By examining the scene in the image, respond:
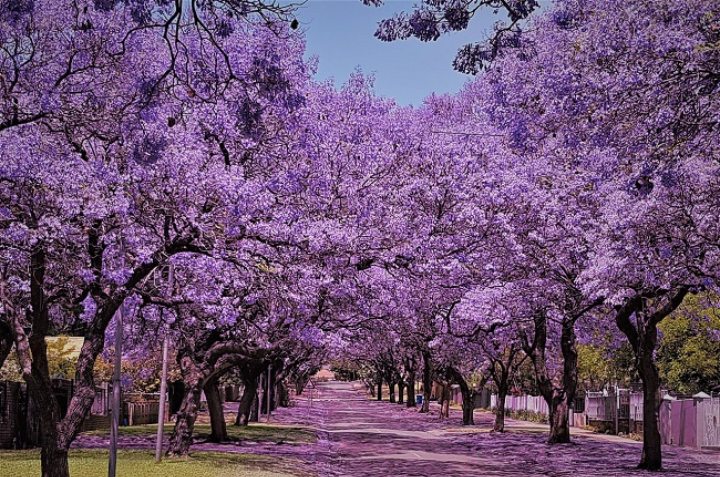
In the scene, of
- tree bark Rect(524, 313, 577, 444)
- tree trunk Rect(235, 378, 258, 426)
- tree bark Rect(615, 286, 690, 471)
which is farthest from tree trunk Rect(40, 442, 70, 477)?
tree trunk Rect(235, 378, 258, 426)

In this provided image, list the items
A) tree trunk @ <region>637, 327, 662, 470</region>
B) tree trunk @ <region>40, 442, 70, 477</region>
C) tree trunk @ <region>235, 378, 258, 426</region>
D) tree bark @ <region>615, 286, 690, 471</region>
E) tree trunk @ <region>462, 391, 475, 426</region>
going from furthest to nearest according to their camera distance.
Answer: tree trunk @ <region>462, 391, 475, 426</region>, tree trunk @ <region>235, 378, 258, 426</region>, tree trunk @ <region>637, 327, 662, 470</region>, tree bark @ <region>615, 286, 690, 471</region>, tree trunk @ <region>40, 442, 70, 477</region>

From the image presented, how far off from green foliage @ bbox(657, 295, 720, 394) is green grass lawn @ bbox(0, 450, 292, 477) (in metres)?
22.4

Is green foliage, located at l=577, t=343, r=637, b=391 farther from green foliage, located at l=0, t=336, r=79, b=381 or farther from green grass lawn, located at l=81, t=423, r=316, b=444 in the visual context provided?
A: green foliage, located at l=0, t=336, r=79, b=381

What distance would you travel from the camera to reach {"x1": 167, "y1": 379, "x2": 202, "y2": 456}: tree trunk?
23.4 metres

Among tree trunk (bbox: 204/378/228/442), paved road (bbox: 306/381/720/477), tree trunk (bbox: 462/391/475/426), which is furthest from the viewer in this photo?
tree trunk (bbox: 462/391/475/426)

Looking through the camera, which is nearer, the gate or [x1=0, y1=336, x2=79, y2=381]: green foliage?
the gate

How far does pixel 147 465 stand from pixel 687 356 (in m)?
28.5

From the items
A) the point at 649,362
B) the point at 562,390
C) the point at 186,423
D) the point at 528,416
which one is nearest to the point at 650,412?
the point at 649,362

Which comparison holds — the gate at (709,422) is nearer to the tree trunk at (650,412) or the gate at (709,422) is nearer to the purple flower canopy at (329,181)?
the purple flower canopy at (329,181)

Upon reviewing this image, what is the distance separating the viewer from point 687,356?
41406mm

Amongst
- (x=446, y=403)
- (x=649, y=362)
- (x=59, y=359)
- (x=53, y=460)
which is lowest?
(x=446, y=403)

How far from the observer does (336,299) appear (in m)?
24.5

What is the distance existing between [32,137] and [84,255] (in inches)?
89.2

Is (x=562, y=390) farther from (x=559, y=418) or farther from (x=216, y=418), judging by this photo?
(x=216, y=418)
